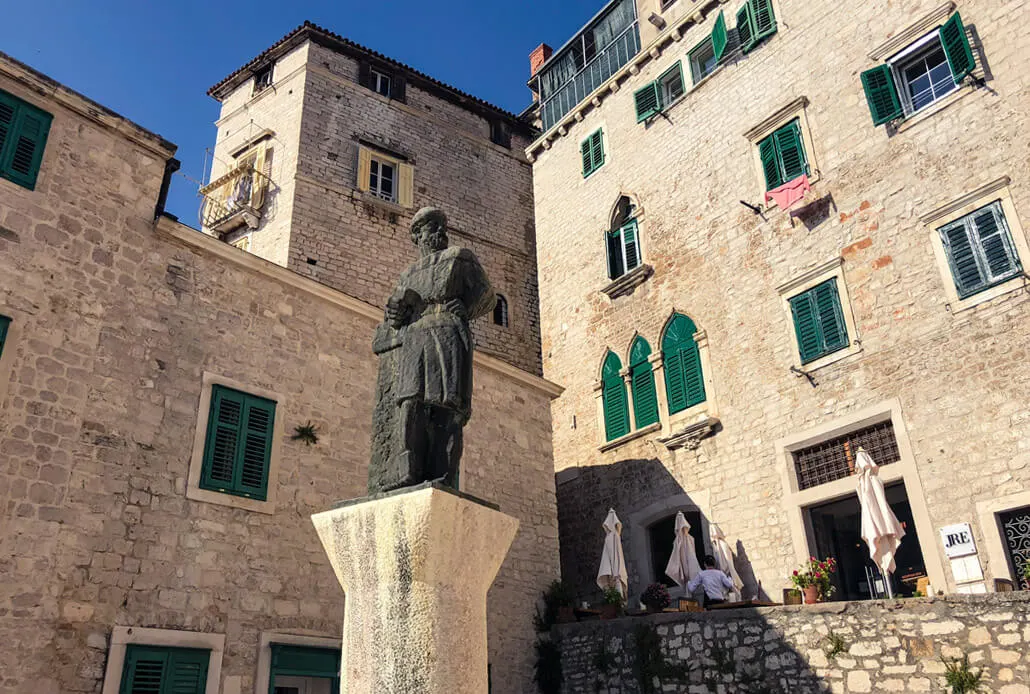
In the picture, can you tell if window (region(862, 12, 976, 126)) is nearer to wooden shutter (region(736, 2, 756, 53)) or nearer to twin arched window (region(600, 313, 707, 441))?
wooden shutter (region(736, 2, 756, 53))

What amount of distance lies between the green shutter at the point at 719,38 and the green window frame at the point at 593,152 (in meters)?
3.72

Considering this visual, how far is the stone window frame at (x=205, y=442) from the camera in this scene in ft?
33.8

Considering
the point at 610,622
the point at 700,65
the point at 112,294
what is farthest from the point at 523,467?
the point at 700,65

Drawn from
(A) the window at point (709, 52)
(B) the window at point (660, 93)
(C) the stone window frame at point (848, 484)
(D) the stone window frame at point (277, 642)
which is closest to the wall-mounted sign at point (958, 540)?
(C) the stone window frame at point (848, 484)

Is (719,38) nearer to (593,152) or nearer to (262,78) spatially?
(593,152)

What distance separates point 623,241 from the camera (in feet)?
62.7

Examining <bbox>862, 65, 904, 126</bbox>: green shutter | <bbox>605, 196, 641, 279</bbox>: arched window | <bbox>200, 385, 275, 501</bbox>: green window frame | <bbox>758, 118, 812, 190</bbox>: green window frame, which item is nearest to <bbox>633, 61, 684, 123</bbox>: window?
<bbox>605, 196, 641, 279</bbox>: arched window

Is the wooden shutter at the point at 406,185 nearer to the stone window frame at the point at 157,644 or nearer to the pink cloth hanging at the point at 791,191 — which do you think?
the pink cloth hanging at the point at 791,191

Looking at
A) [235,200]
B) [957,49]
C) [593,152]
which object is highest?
[593,152]

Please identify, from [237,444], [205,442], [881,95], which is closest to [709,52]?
[881,95]

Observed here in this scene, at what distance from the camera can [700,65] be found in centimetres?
1889

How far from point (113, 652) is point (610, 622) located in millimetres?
6940

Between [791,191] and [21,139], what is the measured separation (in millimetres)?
12562

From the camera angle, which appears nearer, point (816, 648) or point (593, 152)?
point (816, 648)
